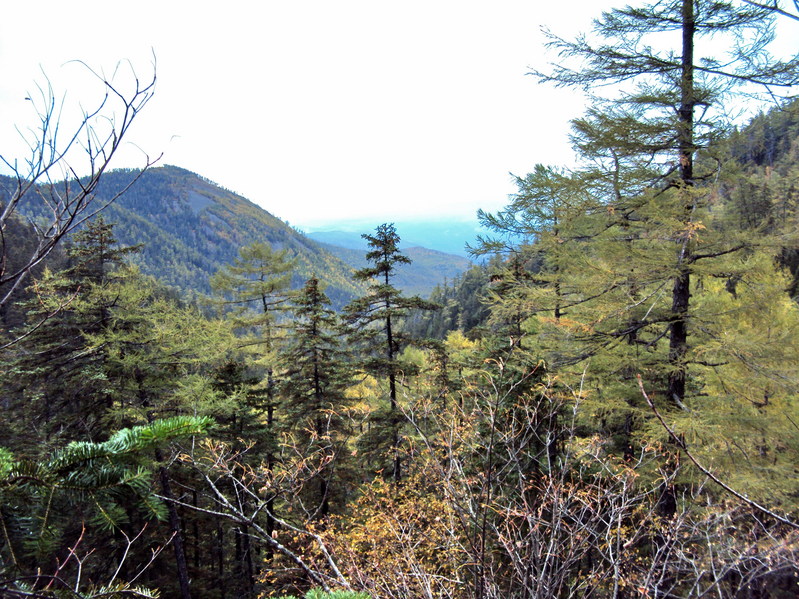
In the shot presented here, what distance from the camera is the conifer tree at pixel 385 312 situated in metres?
10.4

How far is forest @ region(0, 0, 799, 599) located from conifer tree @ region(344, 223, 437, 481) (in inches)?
3.6

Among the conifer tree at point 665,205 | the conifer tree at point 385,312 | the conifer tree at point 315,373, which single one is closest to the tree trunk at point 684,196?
the conifer tree at point 665,205

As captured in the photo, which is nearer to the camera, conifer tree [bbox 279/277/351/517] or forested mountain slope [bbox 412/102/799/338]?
forested mountain slope [bbox 412/102/799/338]

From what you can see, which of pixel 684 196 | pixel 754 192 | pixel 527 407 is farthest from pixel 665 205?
pixel 754 192

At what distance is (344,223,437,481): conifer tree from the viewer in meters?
→ 10.4

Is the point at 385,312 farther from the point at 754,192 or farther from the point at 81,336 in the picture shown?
the point at 754,192

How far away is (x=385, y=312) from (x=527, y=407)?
253 inches

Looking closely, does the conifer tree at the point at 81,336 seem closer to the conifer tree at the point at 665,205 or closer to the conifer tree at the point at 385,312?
the conifer tree at the point at 385,312

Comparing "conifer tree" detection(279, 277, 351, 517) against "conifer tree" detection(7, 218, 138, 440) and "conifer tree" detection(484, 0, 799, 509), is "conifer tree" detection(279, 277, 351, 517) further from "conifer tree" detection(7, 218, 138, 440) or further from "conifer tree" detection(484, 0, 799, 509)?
"conifer tree" detection(484, 0, 799, 509)

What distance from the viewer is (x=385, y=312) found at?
34.2ft

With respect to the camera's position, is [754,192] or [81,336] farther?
[754,192]

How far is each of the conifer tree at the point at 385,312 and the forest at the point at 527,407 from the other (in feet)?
0.30

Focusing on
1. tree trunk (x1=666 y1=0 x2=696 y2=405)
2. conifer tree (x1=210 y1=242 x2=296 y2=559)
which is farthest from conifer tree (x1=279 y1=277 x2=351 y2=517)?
tree trunk (x1=666 y1=0 x2=696 y2=405)

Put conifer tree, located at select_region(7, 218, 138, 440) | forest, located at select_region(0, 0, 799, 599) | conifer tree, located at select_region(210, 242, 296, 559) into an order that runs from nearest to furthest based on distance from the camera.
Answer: forest, located at select_region(0, 0, 799, 599), conifer tree, located at select_region(7, 218, 138, 440), conifer tree, located at select_region(210, 242, 296, 559)
